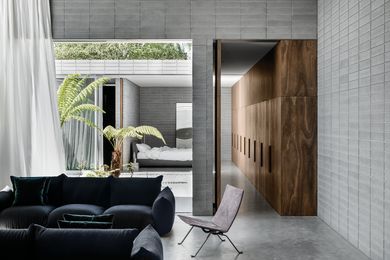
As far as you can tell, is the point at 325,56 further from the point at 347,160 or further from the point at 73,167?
the point at 73,167

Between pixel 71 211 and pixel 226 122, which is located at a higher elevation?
pixel 226 122

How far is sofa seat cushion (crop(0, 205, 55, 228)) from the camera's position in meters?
5.60

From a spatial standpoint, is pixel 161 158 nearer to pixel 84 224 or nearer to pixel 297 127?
pixel 297 127

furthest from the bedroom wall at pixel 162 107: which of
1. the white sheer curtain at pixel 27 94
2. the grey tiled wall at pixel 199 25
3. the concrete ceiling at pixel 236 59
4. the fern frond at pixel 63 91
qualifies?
the grey tiled wall at pixel 199 25

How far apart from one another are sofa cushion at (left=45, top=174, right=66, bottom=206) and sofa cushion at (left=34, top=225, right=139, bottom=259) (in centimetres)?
305

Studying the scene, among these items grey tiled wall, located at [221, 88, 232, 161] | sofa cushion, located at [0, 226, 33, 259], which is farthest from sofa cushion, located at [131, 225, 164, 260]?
grey tiled wall, located at [221, 88, 232, 161]

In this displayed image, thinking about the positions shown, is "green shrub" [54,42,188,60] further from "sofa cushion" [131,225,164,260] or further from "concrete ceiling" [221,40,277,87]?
"sofa cushion" [131,225,164,260]

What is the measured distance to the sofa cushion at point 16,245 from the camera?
10.5ft

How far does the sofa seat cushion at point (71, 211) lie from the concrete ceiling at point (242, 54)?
357 centimetres

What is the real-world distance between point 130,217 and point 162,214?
0.43m

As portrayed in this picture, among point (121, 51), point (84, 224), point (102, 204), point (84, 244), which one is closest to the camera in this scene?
point (84, 244)

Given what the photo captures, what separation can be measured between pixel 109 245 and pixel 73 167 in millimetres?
7197

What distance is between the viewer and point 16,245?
319 cm

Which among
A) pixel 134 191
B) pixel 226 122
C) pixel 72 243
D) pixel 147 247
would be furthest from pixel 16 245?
pixel 226 122
